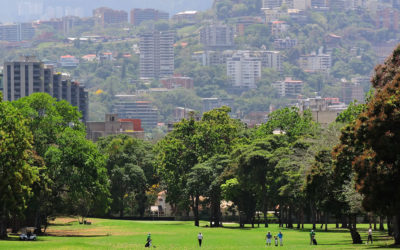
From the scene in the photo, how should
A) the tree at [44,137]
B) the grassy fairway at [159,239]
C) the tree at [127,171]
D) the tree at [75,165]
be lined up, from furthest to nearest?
the tree at [127,171], the tree at [75,165], the tree at [44,137], the grassy fairway at [159,239]

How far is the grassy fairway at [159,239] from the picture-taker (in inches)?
2630

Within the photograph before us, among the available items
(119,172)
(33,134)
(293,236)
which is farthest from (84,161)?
(119,172)

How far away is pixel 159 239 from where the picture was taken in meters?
82.3

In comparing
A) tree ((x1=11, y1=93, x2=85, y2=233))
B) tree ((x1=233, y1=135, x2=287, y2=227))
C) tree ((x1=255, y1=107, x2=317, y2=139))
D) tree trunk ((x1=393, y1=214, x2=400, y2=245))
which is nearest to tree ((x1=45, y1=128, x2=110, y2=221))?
tree ((x1=11, y1=93, x2=85, y2=233))

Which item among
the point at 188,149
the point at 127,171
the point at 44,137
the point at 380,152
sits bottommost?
the point at 127,171

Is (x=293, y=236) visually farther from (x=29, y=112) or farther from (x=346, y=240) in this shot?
(x=29, y=112)

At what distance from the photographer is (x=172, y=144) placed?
117375 millimetres

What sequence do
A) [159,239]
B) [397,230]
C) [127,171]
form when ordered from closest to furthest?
[397,230] → [159,239] → [127,171]

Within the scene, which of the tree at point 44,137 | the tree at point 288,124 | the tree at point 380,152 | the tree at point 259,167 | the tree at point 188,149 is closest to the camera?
the tree at point 380,152

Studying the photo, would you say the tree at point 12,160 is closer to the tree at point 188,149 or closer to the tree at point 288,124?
the tree at point 288,124

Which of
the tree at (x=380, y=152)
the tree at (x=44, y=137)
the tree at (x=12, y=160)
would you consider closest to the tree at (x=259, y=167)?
the tree at (x=44, y=137)

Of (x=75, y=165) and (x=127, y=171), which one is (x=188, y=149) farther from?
(x=75, y=165)

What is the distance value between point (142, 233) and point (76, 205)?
7.03 metres

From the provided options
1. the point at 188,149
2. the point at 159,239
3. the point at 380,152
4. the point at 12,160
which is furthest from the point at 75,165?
the point at 380,152
